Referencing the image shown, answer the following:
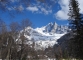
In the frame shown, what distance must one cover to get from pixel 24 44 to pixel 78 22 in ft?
46.7

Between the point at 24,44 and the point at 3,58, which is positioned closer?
the point at 24,44

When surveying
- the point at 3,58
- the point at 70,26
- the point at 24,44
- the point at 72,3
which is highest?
the point at 72,3

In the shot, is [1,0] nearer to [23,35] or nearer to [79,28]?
[79,28]

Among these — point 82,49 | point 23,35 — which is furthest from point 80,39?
point 23,35

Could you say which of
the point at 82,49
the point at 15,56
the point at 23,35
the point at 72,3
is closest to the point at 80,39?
the point at 82,49

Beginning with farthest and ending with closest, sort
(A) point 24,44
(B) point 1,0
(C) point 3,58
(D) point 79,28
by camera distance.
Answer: (C) point 3,58 < (A) point 24,44 < (D) point 79,28 < (B) point 1,0

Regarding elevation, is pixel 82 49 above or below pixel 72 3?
below

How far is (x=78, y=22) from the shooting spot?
34.8m

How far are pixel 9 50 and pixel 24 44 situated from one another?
385cm

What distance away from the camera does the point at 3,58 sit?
51281 millimetres

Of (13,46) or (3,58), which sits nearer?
(13,46)

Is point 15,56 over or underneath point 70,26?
underneath

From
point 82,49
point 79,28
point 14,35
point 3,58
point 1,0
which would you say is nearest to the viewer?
point 1,0

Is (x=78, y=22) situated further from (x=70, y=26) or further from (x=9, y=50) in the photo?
(x=9, y=50)
